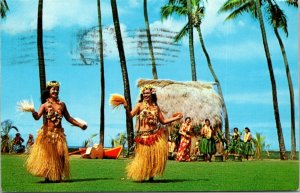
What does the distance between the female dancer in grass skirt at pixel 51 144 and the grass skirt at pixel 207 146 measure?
3.03 m

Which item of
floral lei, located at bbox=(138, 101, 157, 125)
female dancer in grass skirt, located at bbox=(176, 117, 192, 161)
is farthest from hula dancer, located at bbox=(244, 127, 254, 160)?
floral lei, located at bbox=(138, 101, 157, 125)

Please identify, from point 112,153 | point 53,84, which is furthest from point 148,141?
point 112,153

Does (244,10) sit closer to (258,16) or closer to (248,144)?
(258,16)

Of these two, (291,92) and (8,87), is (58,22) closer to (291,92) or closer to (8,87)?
(8,87)

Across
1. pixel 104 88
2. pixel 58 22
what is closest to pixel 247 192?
pixel 104 88

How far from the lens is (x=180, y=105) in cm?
1508

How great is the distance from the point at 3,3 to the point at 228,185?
4.00 m

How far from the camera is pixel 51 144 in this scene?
38.2 feet

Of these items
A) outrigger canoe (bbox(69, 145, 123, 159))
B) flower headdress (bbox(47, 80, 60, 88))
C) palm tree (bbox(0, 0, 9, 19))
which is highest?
palm tree (bbox(0, 0, 9, 19))

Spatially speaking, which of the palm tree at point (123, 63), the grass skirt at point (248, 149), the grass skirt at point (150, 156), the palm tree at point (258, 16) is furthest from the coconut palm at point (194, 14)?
the grass skirt at point (150, 156)

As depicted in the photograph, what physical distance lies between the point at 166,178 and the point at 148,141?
0.85 metres

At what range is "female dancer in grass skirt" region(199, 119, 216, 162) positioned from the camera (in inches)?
558

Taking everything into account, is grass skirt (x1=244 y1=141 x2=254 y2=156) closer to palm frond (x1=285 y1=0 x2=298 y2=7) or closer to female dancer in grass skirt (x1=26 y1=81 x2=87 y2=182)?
palm frond (x1=285 y1=0 x2=298 y2=7)

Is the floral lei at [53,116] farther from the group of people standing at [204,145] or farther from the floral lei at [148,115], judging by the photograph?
the group of people standing at [204,145]
